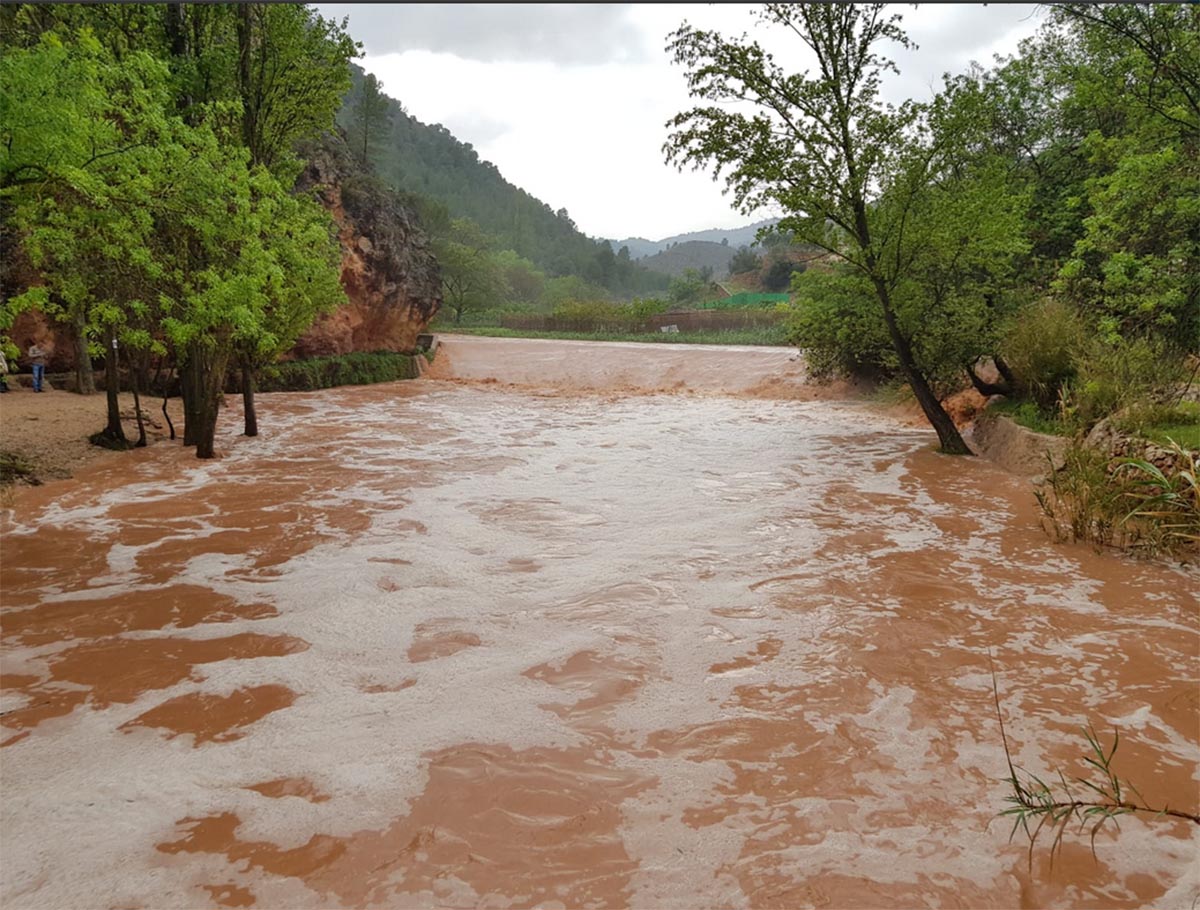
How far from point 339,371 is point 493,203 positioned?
8265 centimetres

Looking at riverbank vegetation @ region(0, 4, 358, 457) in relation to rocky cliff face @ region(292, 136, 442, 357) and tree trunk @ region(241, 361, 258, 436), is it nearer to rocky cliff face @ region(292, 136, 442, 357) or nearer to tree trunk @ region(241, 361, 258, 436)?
tree trunk @ region(241, 361, 258, 436)

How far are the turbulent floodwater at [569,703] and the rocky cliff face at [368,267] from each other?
15091 millimetres

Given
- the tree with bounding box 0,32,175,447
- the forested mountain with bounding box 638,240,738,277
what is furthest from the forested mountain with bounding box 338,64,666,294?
the tree with bounding box 0,32,175,447

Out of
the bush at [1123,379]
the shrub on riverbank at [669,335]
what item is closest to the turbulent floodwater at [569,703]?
the bush at [1123,379]

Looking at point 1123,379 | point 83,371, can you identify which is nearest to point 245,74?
point 83,371

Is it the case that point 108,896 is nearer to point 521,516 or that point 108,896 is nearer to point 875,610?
point 875,610

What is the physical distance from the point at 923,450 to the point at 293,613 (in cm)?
1049

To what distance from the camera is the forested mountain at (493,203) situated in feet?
286

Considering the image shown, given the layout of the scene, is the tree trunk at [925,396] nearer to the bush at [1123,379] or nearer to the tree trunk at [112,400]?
the bush at [1123,379]

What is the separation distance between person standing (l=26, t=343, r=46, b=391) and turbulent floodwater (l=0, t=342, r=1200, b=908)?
845 cm

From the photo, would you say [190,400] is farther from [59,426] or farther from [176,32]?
[176,32]

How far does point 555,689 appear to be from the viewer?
3.88 metres

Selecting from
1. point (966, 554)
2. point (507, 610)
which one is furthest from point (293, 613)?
point (966, 554)

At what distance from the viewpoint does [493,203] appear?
96.7m
